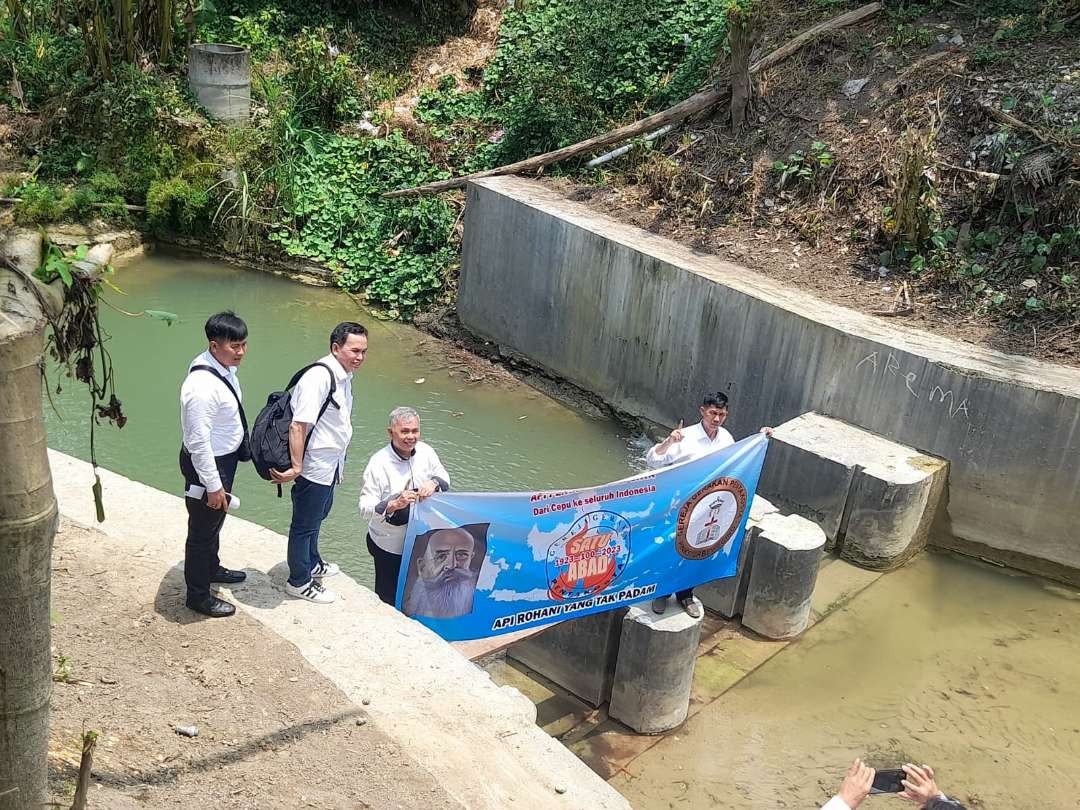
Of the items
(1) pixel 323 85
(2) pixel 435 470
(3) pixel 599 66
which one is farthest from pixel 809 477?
(1) pixel 323 85

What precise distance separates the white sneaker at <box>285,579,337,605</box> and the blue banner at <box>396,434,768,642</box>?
41 centimetres

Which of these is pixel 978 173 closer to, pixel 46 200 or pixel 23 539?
pixel 23 539

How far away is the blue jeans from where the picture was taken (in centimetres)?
535

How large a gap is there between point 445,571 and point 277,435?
1293 mm

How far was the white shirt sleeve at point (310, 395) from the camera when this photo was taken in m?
5.17

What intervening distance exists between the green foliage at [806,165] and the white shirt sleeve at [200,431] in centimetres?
850

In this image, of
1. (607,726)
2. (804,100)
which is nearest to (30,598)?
(607,726)

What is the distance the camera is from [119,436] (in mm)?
9852

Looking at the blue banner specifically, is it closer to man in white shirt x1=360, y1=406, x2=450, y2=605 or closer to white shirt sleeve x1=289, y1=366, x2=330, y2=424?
man in white shirt x1=360, y1=406, x2=450, y2=605

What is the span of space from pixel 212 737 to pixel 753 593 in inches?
164

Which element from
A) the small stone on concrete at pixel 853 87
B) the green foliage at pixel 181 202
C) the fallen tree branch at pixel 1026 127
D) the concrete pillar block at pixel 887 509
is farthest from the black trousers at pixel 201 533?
the green foliage at pixel 181 202

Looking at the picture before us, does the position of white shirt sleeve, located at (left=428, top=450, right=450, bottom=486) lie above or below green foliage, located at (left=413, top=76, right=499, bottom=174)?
below

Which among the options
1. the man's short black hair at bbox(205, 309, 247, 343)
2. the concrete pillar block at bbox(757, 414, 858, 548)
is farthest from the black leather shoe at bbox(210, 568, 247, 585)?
the concrete pillar block at bbox(757, 414, 858, 548)

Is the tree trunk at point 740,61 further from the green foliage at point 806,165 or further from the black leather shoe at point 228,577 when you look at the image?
the black leather shoe at point 228,577
